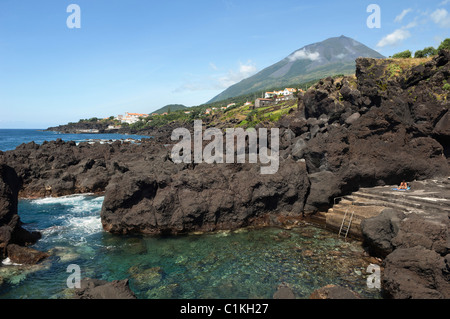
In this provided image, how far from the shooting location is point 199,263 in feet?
50.8

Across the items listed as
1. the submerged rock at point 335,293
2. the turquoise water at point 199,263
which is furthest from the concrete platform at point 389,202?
the submerged rock at point 335,293

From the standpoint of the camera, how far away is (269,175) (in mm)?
22031

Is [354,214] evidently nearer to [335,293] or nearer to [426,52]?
[335,293]

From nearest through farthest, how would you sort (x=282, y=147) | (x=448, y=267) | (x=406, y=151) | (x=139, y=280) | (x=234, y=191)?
1. (x=448, y=267)
2. (x=139, y=280)
3. (x=234, y=191)
4. (x=406, y=151)
5. (x=282, y=147)

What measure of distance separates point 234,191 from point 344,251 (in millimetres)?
8313

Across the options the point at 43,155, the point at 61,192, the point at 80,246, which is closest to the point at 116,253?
the point at 80,246

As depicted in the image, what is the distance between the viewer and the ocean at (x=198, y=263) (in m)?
13.0

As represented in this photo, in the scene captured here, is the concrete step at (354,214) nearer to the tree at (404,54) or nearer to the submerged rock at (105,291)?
the submerged rock at (105,291)

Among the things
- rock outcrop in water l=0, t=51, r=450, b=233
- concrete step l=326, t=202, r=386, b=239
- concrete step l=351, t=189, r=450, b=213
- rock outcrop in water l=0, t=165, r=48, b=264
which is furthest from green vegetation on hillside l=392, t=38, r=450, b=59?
rock outcrop in water l=0, t=165, r=48, b=264

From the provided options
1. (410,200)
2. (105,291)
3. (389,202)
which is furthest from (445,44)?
(105,291)

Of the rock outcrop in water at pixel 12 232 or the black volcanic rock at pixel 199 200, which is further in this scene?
the black volcanic rock at pixel 199 200

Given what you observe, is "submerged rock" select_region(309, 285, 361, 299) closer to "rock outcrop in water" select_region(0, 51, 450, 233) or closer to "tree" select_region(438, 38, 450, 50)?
"rock outcrop in water" select_region(0, 51, 450, 233)

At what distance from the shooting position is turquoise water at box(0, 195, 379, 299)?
13.0 metres
